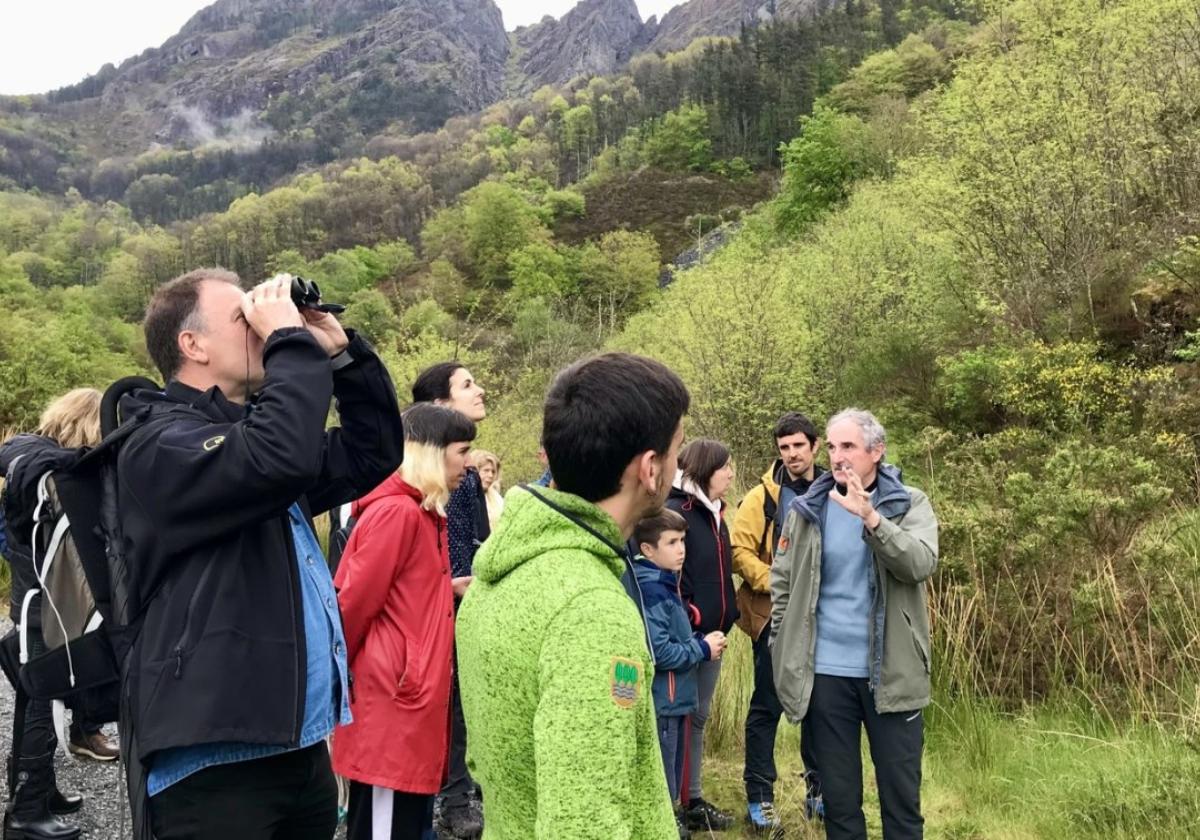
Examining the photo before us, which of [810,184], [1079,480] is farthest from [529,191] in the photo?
[1079,480]

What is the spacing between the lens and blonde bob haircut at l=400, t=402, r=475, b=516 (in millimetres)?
3014

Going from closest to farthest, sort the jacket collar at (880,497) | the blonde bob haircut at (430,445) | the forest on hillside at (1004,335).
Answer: the blonde bob haircut at (430,445) < the jacket collar at (880,497) < the forest on hillside at (1004,335)

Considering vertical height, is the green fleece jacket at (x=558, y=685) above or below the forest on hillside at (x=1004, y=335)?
above

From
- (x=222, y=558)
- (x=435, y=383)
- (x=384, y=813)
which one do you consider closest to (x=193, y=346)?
(x=222, y=558)

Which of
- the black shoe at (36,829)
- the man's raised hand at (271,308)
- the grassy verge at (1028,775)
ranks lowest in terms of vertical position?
the grassy verge at (1028,775)

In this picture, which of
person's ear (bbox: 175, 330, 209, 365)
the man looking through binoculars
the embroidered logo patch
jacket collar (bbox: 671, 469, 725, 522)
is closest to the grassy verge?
jacket collar (bbox: 671, 469, 725, 522)

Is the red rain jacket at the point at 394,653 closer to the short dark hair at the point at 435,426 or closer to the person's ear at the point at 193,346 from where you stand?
the short dark hair at the point at 435,426

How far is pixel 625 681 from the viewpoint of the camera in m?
1.24

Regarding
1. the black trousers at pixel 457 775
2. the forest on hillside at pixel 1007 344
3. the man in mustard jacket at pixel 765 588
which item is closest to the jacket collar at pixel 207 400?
the black trousers at pixel 457 775

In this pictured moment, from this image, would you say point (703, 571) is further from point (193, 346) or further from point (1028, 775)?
point (193, 346)

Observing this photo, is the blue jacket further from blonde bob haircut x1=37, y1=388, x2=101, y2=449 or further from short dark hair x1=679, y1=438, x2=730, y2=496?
blonde bob haircut x1=37, y1=388, x2=101, y2=449

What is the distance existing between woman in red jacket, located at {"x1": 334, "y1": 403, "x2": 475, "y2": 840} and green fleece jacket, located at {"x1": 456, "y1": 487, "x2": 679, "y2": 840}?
1.39 m

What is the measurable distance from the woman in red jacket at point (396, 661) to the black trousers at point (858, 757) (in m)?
1.54

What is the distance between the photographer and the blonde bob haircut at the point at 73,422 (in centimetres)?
369
